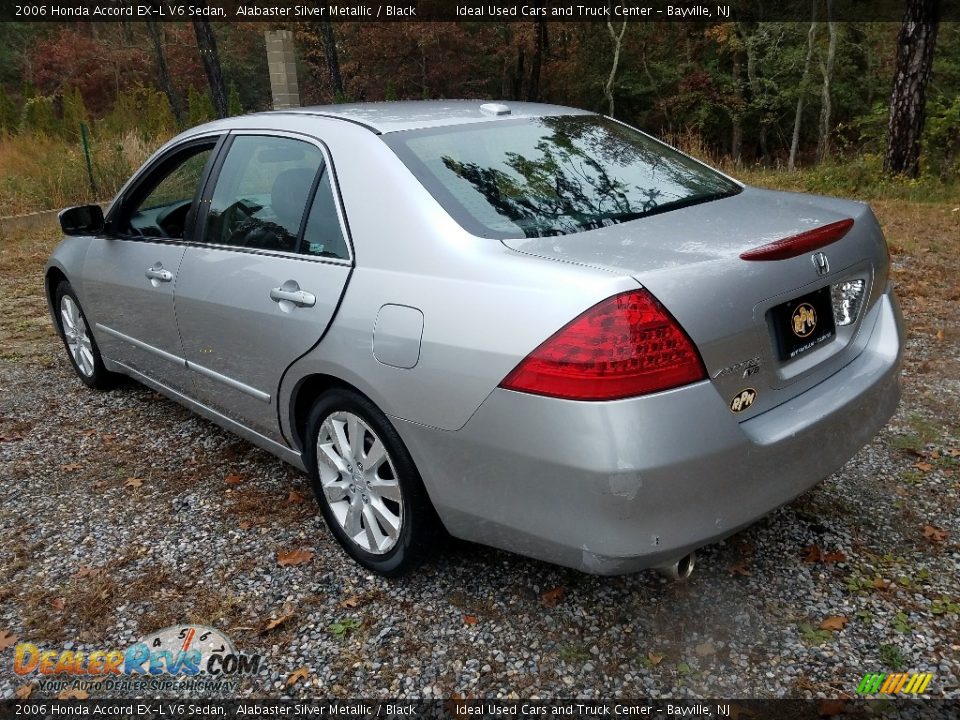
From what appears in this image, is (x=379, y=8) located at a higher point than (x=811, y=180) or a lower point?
higher

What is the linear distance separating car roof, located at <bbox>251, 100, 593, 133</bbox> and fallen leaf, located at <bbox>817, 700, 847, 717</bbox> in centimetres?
233

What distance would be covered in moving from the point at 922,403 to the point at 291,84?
1483cm

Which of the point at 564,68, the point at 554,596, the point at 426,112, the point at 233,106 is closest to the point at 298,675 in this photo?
the point at 554,596

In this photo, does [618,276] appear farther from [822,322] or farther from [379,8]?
[379,8]

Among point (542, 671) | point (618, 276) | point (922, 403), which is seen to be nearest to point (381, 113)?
point (618, 276)

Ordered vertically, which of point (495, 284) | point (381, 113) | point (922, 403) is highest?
point (381, 113)

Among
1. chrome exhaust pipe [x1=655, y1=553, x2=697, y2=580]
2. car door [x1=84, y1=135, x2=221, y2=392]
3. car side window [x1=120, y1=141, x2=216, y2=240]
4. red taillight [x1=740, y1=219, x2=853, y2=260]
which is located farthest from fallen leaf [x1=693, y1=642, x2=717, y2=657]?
car side window [x1=120, y1=141, x2=216, y2=240]

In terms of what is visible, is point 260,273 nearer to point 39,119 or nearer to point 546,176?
point 546,176

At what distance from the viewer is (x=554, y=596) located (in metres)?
2.77

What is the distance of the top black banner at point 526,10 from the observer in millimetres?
26578

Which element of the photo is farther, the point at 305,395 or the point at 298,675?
the point at 305,395

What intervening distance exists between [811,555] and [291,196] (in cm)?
238

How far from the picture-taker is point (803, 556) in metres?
2.90

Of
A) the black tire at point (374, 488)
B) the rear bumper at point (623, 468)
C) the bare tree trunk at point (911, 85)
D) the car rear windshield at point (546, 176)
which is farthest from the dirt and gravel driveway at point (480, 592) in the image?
the bare tree trunk at point (911, 85)
